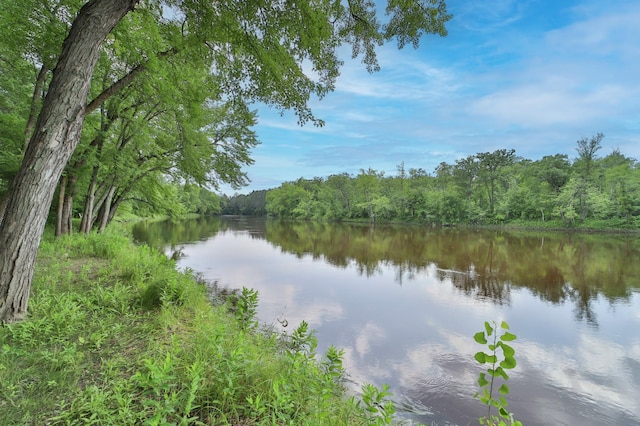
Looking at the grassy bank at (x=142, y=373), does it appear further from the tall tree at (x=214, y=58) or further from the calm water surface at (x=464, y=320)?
the calm water surface at (x=464, y=320)

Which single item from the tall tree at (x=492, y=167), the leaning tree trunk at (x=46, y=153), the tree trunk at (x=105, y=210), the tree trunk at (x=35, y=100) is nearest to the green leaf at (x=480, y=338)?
the leaning tree trunk at (x=46, y=153)

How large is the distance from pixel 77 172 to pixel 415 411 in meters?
11.5

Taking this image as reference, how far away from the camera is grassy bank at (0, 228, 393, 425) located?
6.55 feet

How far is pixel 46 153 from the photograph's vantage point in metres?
2.79

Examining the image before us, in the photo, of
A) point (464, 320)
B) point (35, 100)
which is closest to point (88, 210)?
point (35, 100)

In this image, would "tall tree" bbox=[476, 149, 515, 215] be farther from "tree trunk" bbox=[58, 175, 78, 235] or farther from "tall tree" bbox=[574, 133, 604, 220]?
"tree trunk" bbox=[58, 175, 78, 235]

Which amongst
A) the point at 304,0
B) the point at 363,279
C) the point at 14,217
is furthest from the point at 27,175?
the point at 363,279

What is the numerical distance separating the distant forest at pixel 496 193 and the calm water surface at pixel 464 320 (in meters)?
26.8

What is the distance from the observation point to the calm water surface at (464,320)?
4.36 m

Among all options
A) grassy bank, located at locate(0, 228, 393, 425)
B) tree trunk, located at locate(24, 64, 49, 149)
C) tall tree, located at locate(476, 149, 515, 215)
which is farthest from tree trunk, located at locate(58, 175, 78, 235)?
tall tree, located at locate(476, 149, 515, 215)

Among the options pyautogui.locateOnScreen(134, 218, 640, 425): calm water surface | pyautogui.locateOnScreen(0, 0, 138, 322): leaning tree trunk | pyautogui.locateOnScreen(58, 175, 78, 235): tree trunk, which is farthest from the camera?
pyautogui.locateOnScreen(58, 175, 78, 235): tree trunk

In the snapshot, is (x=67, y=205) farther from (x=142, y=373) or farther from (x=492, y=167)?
(x=492, y=167)

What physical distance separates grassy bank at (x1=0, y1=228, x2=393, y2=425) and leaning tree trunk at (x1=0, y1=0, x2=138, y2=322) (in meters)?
0.48

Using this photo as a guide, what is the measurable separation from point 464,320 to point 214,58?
7.75 meters
